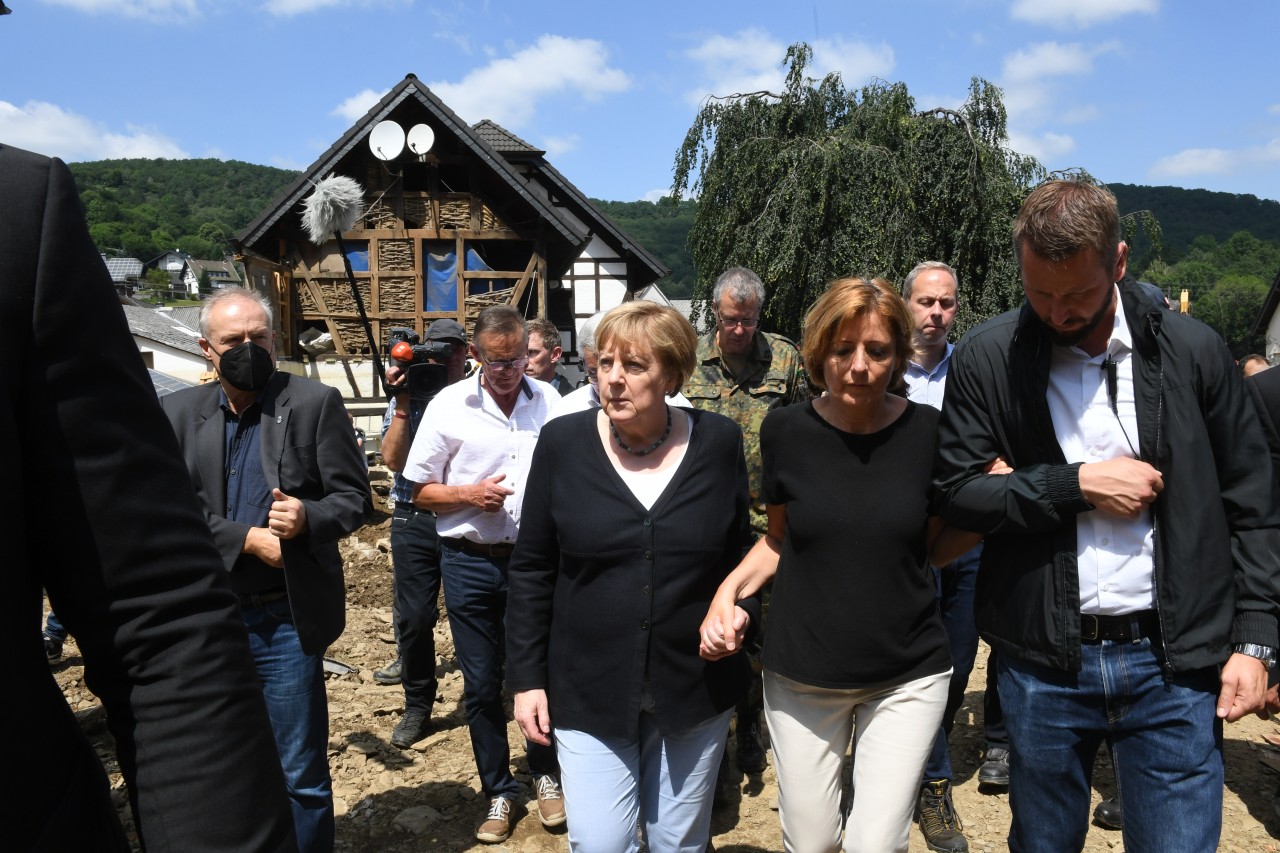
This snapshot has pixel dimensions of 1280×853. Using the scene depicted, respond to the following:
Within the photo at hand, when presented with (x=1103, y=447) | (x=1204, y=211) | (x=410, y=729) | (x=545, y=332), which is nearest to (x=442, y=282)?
(x=545, y=332)

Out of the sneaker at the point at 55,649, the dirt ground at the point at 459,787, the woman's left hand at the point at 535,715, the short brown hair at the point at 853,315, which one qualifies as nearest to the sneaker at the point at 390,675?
the dirt ground at the point at 459,787

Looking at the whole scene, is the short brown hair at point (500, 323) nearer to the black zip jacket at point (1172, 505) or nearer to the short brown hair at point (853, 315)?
the short brown hair at point (853, 315)

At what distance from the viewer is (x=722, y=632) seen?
8.72 feet

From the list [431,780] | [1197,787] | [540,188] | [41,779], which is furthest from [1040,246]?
[540,188]

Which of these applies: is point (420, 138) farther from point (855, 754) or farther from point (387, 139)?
point (855, 754)

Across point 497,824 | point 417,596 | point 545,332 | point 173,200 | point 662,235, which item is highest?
point 173,200

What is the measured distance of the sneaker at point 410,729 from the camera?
5.08m

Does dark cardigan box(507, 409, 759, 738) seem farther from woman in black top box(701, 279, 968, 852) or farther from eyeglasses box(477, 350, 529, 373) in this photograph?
eyeglasses box(477, 350, 529, 373)

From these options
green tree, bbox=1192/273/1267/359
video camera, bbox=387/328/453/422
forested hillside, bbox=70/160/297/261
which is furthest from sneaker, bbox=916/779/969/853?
forested hillside, bbox=70/160/297/261

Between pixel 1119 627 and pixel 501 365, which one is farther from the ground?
pixel 501 365

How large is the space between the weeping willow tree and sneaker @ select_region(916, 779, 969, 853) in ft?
34.1

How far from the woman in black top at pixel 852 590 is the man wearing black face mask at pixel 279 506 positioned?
1.37m

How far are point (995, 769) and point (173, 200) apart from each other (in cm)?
11884

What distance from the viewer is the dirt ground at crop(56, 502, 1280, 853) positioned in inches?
160
